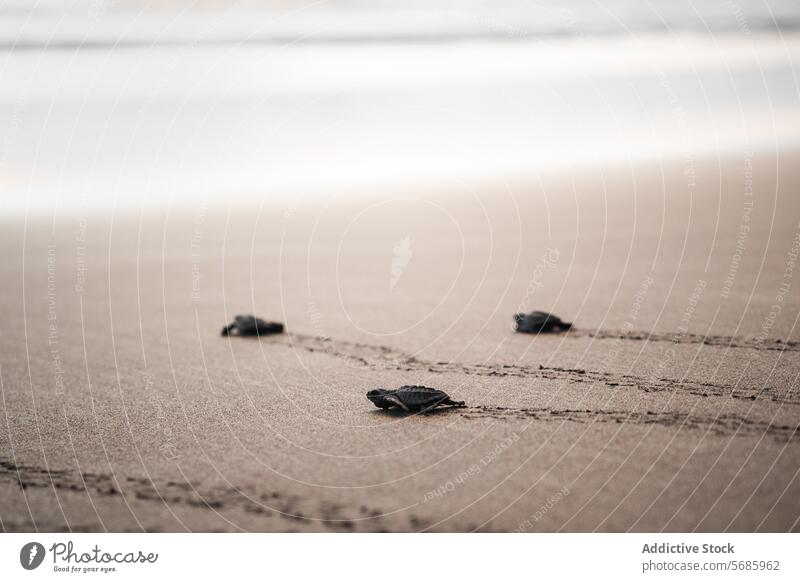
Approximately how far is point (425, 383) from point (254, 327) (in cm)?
254

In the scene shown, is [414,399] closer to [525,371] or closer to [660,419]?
[525,371]

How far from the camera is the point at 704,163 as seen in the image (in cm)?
1955

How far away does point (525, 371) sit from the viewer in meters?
5.91

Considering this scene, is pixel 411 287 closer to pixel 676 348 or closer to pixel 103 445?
pixel 676 348

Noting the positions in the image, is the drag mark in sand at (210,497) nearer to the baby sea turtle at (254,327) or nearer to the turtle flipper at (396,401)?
the turtle flipper at (396,401)

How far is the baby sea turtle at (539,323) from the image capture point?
706 centimetres

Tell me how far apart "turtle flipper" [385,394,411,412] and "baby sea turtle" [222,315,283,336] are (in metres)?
2.88

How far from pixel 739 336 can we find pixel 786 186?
8990 mm

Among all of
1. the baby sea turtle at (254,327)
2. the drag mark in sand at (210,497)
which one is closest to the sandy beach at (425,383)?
the drag mark in sand at (210,497)

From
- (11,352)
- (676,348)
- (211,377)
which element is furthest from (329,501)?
(11,352)

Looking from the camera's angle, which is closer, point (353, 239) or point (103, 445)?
point (103, 445)

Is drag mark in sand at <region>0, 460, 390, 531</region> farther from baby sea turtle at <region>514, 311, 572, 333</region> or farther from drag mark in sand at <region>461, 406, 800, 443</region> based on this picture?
baby sea turtle at <region>514, 311, 572, 333</region>

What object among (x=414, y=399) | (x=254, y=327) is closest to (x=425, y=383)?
(x=414, y=399)

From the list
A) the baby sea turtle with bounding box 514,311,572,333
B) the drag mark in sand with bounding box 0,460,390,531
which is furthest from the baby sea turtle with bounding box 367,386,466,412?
the baby sea turtle with bounding box 514,311,572,333
